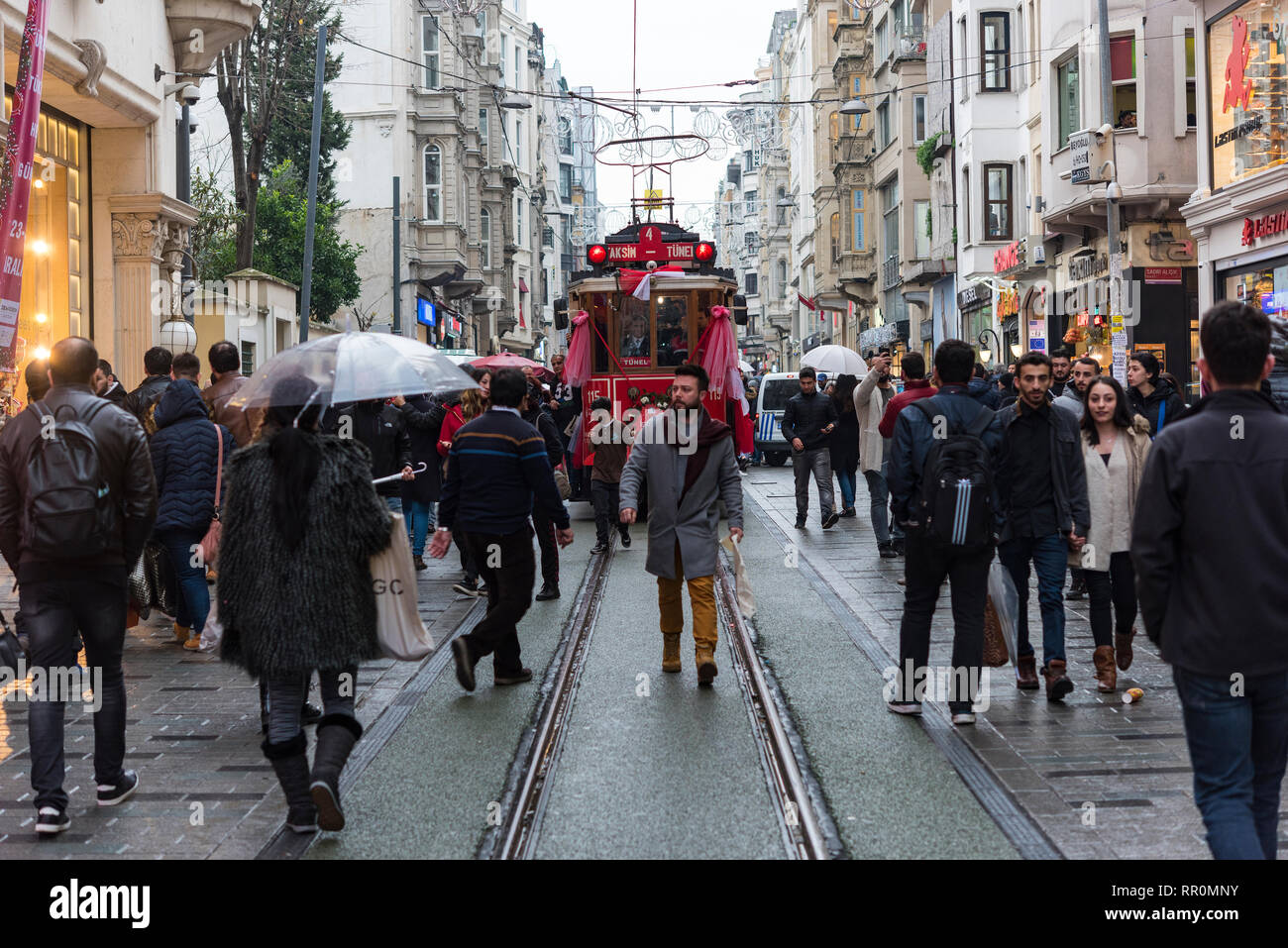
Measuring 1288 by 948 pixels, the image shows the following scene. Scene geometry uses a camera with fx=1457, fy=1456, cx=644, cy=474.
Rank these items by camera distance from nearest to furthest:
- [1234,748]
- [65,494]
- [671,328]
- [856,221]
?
[1234,748], [65,494], [671,328], [856,221]

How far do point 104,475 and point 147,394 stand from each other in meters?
4.97

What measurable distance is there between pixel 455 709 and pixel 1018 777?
3147 mm

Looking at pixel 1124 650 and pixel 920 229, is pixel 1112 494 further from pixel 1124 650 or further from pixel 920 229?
pixel 920 229

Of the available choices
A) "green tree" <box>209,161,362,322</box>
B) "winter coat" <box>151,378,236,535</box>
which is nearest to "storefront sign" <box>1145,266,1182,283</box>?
"winter coat" <box>151,378,236,535</box>

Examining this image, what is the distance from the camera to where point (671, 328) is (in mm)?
19203

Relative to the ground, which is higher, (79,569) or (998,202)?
(998,202)

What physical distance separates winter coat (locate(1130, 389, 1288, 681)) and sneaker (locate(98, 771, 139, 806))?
13.9 ft

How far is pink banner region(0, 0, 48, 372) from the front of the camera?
29.6 feet

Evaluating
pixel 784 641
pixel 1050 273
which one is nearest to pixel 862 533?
pixel 784 641

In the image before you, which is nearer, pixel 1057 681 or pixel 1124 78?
pixel 1057 681

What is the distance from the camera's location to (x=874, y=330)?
4831cm

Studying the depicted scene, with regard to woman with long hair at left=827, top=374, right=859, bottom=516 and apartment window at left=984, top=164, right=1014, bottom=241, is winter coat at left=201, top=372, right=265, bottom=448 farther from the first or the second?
apartment window at left=984, top=164, right=1014, bottom=241

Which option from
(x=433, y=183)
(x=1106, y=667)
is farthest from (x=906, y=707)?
(x=433, y=183)
